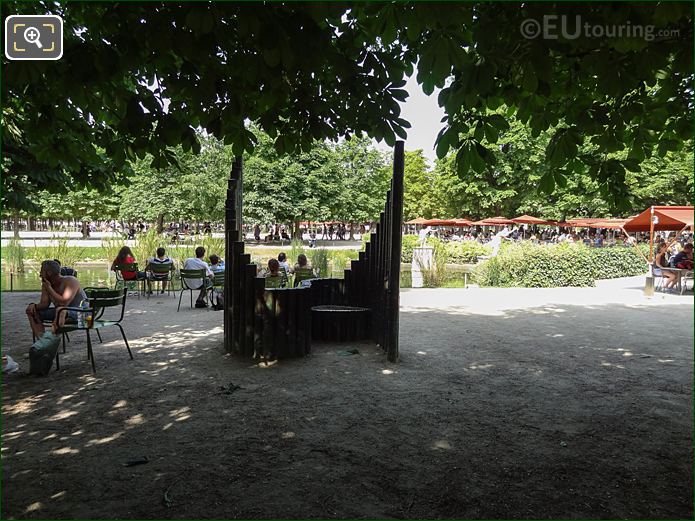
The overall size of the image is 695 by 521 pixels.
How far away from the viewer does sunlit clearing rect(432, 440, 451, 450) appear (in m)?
4.29

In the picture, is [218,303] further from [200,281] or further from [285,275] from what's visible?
[285,275]

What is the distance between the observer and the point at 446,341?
337 inches

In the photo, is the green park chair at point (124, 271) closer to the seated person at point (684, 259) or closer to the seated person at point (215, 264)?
the seated person at point (215, 264)

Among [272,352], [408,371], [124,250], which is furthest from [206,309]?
[408,371]

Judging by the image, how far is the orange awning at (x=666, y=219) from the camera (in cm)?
1623

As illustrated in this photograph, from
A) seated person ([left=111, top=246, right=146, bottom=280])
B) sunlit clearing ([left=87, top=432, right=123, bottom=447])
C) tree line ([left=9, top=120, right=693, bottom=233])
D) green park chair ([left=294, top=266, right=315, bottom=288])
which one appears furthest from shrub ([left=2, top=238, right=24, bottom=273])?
tree line ([left=9, top=120, right=693, bottom=233])

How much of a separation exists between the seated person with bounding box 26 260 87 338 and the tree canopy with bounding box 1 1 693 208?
152 cm

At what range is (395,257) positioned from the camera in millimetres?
7242

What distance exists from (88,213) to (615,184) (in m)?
52.4

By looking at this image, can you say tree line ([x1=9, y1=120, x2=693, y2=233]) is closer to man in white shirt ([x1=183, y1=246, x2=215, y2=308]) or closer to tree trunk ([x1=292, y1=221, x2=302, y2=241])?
tree trunk ([x1=292, y1=221, x2=302, y2=241])

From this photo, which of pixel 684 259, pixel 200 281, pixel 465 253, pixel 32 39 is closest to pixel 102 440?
pixel 32 39

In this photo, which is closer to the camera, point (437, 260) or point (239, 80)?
point (239, 80)

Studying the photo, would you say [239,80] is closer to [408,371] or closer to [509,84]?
[509,84]

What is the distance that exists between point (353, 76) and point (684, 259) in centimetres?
1572
